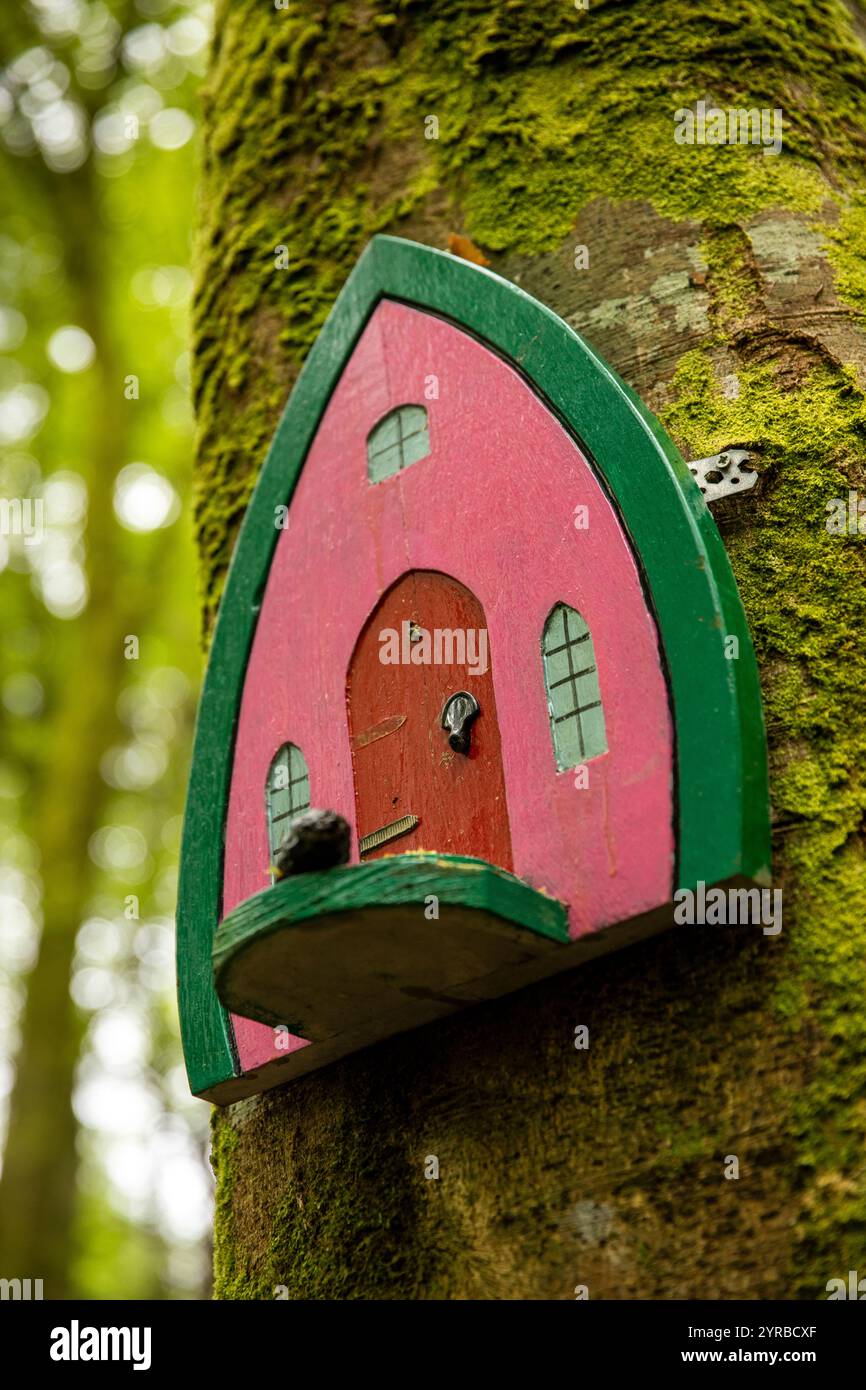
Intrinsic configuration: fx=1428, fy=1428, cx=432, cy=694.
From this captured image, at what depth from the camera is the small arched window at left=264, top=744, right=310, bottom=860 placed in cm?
227

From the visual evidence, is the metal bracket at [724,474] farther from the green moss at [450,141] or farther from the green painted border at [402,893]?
the green painted border at [402,893]

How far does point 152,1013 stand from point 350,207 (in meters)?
8.51

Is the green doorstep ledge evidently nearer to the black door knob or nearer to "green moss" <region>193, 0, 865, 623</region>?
the black door knob

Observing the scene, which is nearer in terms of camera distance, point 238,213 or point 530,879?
point 530,879

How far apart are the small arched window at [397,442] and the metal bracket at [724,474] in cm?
45

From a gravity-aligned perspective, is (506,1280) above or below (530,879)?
below

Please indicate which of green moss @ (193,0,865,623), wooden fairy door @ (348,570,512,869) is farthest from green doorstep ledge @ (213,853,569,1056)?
green moss @ (193,0,865,623)

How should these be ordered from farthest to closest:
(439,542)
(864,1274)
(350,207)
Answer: (350,207) → (439,542) → (864,1274)

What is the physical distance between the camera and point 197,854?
236cm

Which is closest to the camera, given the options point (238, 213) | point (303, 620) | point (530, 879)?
point (530, 879)

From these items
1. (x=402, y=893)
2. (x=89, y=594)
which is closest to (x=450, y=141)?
(x=402, y=893)

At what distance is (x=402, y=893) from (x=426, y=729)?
48cm
